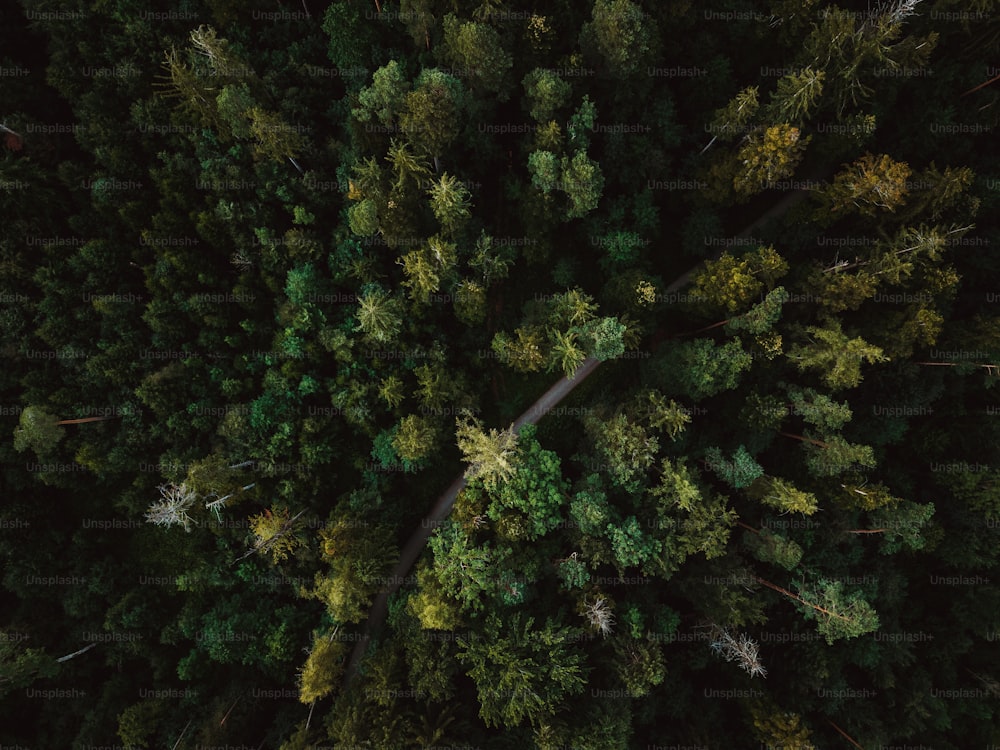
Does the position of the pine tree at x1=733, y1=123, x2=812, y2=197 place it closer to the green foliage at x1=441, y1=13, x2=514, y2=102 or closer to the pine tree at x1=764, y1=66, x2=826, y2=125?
the pine tree at x1=764, y1=66, x2=826, y2=125

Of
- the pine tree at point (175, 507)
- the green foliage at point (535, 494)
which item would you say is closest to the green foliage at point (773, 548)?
the green foliage at point (535, 494)

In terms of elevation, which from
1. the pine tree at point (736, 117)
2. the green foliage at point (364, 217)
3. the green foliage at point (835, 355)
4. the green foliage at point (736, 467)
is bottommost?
the green foliage at point (736, 467)

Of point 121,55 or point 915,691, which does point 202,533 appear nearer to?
point 121,55

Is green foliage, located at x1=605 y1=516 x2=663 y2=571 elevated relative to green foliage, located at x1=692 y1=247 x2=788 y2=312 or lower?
lower

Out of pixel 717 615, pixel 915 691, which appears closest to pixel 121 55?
pixel 717 615

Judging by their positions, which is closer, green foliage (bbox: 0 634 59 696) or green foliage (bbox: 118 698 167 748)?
green foliage (bbox: 0 634 59 696)

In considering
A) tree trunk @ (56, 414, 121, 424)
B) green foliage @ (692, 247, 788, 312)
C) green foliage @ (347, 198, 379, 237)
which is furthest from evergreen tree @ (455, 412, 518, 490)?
tree trunk @ (56, 414, 121, 424)

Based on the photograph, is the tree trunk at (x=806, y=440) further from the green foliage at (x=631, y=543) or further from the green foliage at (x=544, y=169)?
the green foliage at (x=544, y=169)
